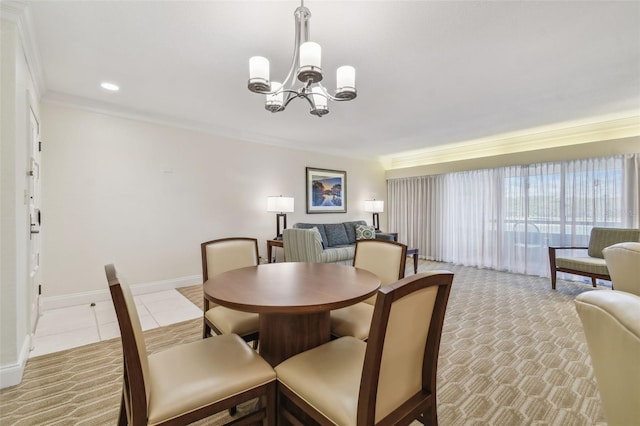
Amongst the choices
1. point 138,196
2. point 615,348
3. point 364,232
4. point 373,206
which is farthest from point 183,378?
point 373,206

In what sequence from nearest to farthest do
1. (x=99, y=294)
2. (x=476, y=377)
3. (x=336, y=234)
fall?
1. (x=476, y=377)
2. (x=99, y=294)
3. (x=336, y=234)

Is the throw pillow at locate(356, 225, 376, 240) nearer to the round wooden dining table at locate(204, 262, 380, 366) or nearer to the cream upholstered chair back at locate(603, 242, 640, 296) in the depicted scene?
the round wooden dining table at locate(204, 262, 380, 366)

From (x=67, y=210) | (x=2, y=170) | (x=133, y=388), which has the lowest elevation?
(x=133, y=388)

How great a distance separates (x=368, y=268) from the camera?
2.21 metres

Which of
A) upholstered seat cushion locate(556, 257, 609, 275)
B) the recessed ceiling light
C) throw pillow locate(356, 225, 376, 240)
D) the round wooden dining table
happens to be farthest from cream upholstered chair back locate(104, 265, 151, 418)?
Answer: throw pillow locate(356, 225, 376, 240)

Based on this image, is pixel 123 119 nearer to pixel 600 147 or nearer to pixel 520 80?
pixel 520 80

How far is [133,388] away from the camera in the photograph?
94 centimetres

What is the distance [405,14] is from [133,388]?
7.94ft

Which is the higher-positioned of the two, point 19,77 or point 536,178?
point 19,77

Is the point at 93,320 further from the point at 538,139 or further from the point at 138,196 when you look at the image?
the point at 538,139

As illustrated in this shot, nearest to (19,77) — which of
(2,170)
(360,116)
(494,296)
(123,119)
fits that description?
(2,170)

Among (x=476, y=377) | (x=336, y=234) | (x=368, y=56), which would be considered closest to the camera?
(x=476, y=377)

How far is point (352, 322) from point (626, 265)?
1290 mm

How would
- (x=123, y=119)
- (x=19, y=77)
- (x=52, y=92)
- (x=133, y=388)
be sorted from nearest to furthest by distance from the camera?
(x=133, y=388)
(x=19, y=77)
(x=52, y=92)
(x=123, y=119)
